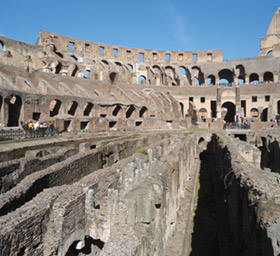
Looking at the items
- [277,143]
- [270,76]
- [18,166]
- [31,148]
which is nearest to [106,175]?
[18,166]

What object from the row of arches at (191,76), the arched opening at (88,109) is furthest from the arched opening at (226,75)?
the arched opening at (88,109)

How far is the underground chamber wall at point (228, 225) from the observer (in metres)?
4.01

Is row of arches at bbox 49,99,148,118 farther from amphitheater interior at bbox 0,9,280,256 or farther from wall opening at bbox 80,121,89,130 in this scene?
wall opening at bbox 80,121,89,130

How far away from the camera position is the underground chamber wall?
4.01 meters

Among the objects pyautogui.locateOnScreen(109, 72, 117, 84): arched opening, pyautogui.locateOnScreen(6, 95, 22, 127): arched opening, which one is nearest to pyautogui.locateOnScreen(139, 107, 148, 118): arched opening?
pyautogui.locateOnScreen(109, 72, 117, 84): arched opening

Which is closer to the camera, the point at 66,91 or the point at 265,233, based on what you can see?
the point at 265,233

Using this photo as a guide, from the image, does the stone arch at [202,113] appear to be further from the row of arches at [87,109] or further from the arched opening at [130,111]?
the arched opening at [130,111]

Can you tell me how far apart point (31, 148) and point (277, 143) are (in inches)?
486

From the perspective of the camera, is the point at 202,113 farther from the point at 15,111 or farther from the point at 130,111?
the point at 15,111

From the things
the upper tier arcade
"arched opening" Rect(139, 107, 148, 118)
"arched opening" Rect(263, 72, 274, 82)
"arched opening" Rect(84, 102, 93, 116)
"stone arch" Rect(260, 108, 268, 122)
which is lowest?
"stone arch" Rect(260, 108, 268, 122)

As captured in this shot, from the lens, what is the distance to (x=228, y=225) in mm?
7027

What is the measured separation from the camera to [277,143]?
46.2 ft

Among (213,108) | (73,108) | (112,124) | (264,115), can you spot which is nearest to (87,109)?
(73,108)

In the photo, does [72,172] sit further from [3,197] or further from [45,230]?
[45,230]
